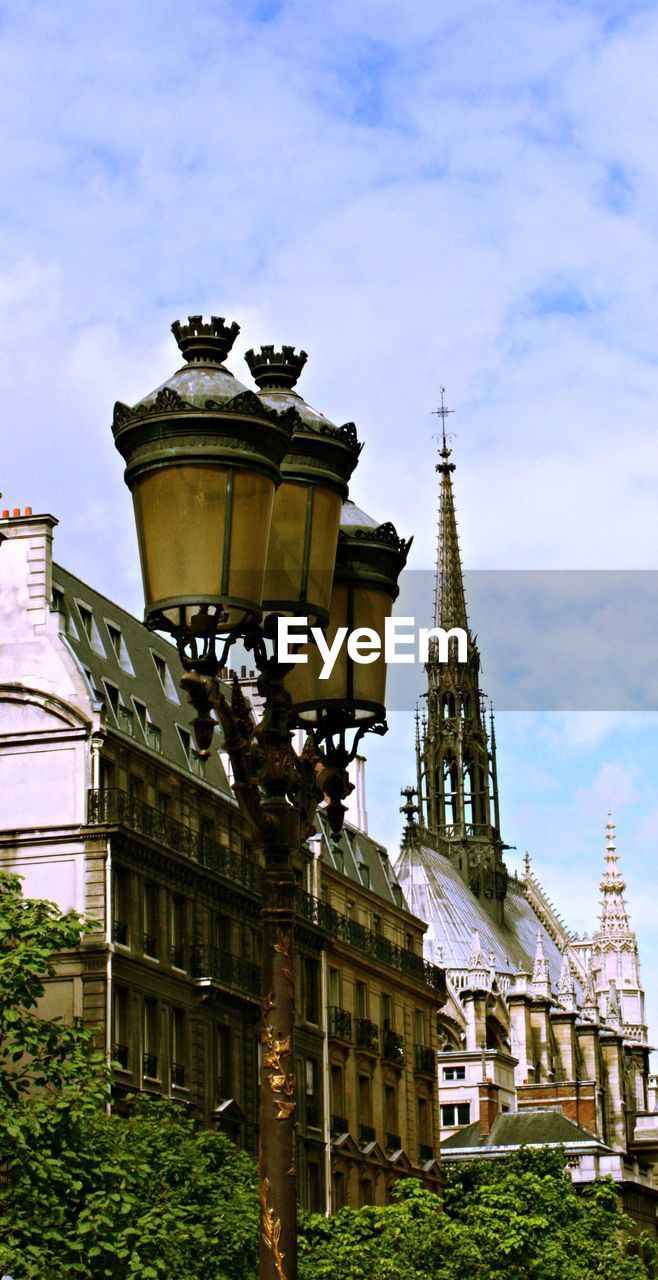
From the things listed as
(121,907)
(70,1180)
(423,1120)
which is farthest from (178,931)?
(70,1180)

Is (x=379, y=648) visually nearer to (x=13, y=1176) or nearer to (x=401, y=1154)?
(x=13, y=1176)

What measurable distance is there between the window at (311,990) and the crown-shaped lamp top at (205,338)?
2141 inches

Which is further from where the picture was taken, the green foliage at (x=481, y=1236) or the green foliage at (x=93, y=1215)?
the green foliage at (x=481, y=1236)

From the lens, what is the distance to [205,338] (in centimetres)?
1480

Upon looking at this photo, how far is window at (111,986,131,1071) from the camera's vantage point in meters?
53.4

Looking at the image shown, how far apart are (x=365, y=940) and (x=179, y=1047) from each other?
1639 cm

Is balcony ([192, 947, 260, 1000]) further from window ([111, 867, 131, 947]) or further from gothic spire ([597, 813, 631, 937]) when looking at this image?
gothic spire ([597, 813, 631, 937])

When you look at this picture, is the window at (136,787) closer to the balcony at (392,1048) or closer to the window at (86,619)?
the window at (86,619)

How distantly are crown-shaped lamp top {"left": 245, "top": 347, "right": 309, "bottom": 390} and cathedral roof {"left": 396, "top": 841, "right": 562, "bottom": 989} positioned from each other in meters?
129

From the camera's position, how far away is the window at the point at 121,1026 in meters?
53.4

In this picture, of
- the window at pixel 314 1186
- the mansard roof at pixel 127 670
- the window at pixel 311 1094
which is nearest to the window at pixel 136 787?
Answer: the mansard roof at pixel 127 670

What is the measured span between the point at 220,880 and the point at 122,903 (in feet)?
21.8

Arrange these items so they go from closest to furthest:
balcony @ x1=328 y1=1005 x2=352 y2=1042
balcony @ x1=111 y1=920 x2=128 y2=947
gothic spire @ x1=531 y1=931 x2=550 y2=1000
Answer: balcony @ x1=111 y1=920 x2=128 y2=947
balcony @ x1=328 y1=1005 x2=352 y2=1042
gothic spire @ x1=531 y1=931 x2=550 y2=1000

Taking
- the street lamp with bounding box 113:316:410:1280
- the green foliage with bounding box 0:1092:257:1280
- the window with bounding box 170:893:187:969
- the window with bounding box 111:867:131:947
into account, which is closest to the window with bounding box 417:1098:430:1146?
the window with bounding box 170:893:187:969
